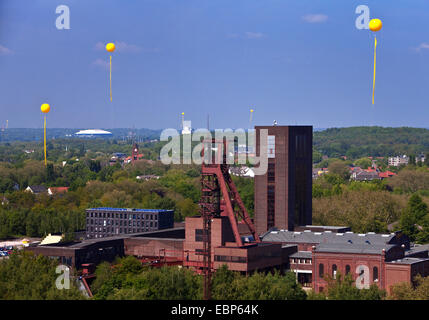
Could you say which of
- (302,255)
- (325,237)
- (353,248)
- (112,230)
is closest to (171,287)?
Answer: (302,255)

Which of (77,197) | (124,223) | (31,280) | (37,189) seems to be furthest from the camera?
(37,189)

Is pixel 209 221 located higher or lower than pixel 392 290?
higher

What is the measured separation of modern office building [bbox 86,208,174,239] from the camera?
9606 cm

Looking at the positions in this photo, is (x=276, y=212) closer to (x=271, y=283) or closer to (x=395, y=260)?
(x=395, y=260)

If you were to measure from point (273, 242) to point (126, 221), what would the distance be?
76.0 ft

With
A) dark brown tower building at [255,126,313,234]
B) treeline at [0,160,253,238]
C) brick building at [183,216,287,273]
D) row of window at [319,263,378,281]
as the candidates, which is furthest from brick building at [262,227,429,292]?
treeline at [0,160,253,238]

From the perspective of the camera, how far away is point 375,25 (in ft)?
176

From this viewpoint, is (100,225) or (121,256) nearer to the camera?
(121,256)

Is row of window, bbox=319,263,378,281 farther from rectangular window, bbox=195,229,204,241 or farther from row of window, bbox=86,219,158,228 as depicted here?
row of window, bbox=86,219,158,228

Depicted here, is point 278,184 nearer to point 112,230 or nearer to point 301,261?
point 301,261

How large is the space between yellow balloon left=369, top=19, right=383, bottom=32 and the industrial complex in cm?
1855
